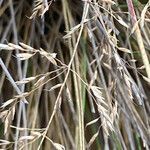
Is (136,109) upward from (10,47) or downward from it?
downward

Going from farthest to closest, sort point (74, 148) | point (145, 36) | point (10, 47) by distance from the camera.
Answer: point (145, 36), point (74, 148), point (10, 47)

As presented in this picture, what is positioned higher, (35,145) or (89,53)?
(89,53)

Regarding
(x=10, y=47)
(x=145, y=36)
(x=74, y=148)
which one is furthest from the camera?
(x=145, y=36)

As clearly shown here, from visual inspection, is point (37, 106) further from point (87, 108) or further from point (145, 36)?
point (145, 36)

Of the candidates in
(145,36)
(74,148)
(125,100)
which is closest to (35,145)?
(74,148)

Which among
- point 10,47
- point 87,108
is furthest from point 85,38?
point 10,47

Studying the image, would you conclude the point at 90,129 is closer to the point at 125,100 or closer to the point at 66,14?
the point at 125,100

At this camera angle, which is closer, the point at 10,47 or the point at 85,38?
the point at 10,47

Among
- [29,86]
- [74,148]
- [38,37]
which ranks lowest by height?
[74,148]

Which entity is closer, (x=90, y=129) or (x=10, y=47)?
(x=10, y=47)
